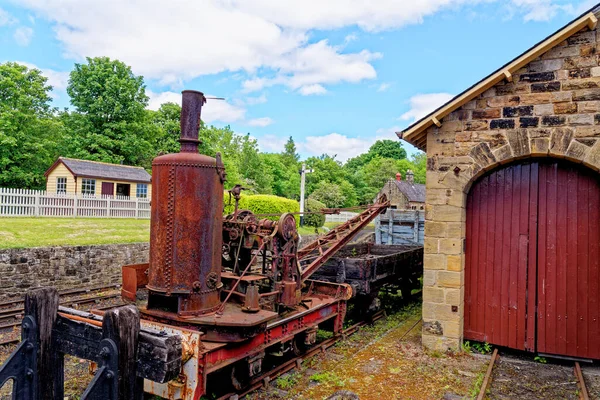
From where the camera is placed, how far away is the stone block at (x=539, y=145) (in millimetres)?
7312

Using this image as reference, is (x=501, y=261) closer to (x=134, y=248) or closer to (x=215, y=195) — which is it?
(x=215, y=195)

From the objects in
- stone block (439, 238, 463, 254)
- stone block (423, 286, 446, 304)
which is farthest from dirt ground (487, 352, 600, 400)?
stone block (439, 238, 463, 254)

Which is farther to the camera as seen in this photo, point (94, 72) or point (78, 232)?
point (94, 72)

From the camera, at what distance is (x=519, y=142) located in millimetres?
7500

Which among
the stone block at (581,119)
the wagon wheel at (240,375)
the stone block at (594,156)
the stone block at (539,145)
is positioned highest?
the stone block at (581,119)

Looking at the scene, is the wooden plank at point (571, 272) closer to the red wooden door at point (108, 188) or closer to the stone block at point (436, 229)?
the stone block at point (436, 229)

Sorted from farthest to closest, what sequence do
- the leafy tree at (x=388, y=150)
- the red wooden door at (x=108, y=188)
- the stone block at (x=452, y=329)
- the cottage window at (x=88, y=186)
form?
the leafy tree at (x=388, y=150) < the red wooden door at (x=108, y=188) < the cottage window at (x=88, y=186) < the stone block at (x=452, y=329)

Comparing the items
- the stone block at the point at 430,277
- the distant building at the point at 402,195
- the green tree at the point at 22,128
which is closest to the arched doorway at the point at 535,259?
the stone block at the point at 430,277

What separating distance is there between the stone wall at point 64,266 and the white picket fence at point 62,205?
656 centimetres

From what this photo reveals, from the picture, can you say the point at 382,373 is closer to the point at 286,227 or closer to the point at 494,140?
the point at 286,227

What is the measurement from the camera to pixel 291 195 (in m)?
57.9

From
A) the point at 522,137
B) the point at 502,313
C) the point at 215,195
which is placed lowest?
the point at 502,313

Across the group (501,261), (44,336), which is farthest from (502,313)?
(44,336)

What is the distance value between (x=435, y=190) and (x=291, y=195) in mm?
49895
